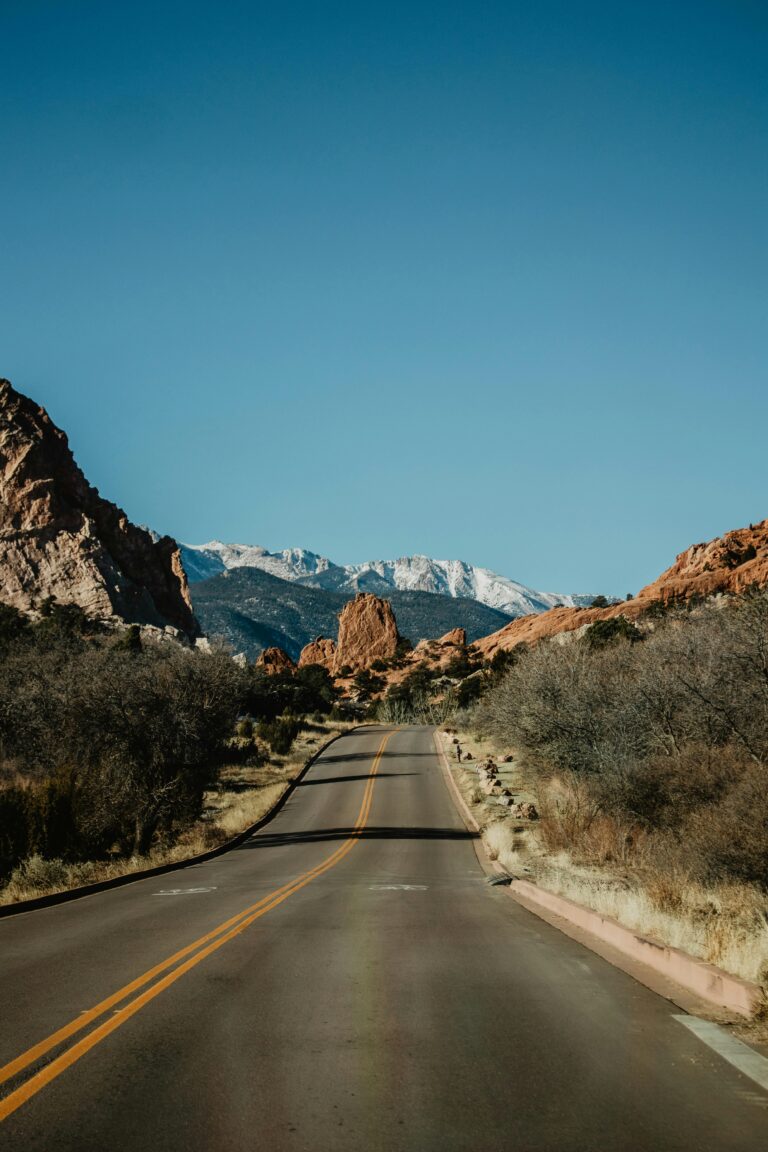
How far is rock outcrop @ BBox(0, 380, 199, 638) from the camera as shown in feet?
330

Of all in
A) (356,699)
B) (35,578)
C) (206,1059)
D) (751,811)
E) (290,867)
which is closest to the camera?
(206,1059)

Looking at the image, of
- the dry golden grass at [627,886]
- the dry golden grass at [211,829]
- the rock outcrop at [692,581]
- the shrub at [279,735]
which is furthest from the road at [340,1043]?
the rock outcrop at [692,581]

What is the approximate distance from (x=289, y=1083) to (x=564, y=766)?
2527 cm

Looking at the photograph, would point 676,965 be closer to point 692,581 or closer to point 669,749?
point 669,749

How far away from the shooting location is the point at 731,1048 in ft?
19.5

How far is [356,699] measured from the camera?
122 meters

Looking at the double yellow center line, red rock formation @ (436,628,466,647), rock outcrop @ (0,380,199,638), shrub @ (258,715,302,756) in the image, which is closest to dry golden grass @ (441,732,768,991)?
the double yellow center line

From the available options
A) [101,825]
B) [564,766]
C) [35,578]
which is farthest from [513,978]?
[35,578]

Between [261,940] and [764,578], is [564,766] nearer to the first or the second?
[261,940]

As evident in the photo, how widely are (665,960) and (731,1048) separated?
271cm

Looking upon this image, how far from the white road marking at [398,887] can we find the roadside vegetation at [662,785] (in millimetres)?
2417

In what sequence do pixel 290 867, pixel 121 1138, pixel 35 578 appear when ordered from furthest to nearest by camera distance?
pixel 35 578 → pixel 290 867 → pixel 121 1138

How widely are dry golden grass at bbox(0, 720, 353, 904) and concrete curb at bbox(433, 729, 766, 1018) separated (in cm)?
862

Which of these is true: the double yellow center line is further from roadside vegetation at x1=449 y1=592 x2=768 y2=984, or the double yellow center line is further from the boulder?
the boulder
